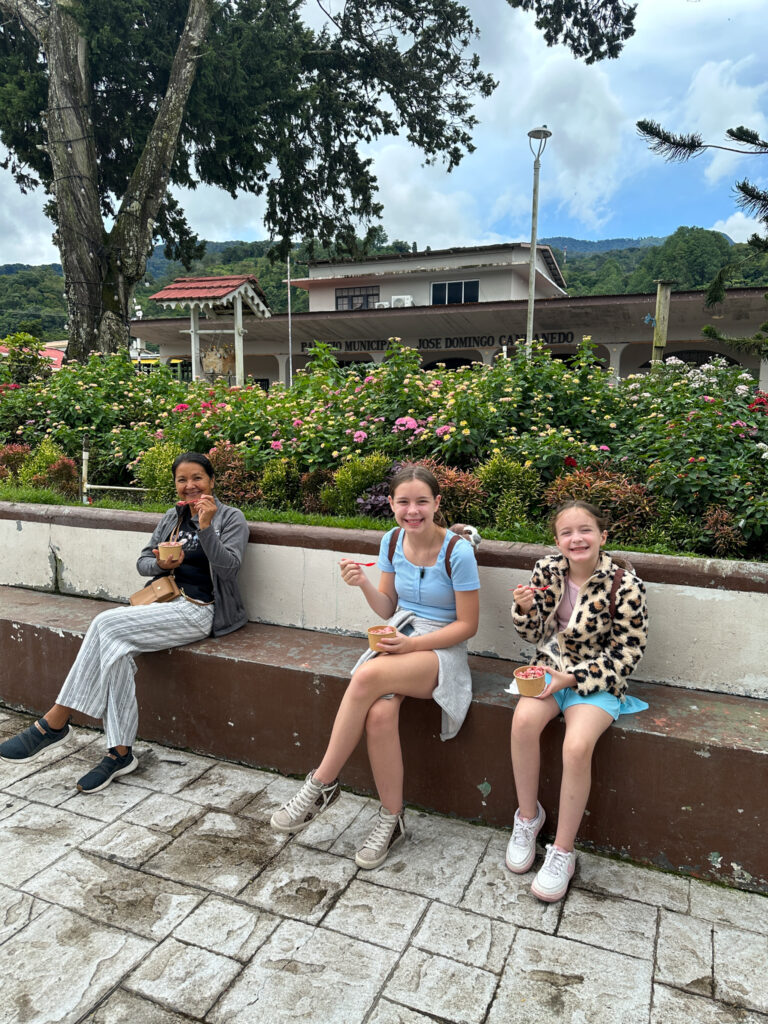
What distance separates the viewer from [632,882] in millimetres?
2391

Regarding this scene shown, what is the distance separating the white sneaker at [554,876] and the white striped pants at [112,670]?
1844mm

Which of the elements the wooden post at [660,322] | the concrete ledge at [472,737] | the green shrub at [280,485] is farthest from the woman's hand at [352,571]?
the wooden post at [660,322]

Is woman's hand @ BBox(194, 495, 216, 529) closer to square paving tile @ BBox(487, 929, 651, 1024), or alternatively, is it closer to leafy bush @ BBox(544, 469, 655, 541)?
leafy bush @ BBox(544, 469, 655, 541)

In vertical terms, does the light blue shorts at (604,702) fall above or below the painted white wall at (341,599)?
below

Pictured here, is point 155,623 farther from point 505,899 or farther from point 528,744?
point 505,899

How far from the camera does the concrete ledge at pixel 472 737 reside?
235 cm

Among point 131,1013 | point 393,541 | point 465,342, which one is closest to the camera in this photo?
point 131,1013

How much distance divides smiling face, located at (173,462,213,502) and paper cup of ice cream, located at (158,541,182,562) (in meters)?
0.38

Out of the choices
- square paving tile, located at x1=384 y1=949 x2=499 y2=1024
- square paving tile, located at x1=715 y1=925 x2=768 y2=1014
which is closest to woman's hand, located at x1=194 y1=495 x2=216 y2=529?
square paving tile, located at x1=384 y1=949 x2=499 y2=1024

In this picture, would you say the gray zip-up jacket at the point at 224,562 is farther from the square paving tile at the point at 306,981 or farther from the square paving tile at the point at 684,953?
the square paving tile at the point at 684,953

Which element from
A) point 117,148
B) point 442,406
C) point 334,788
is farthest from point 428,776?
point 117,148

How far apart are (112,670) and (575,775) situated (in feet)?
6.54

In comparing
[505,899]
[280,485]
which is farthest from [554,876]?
[280,485]

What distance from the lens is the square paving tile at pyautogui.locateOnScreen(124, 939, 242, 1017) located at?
188 centimetres
